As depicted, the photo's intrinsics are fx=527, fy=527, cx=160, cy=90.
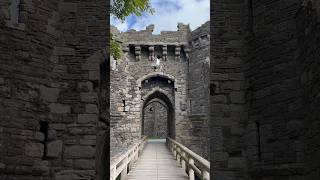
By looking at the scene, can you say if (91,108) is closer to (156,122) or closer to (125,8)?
(125,8)

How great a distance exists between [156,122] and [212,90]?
96.8 feet

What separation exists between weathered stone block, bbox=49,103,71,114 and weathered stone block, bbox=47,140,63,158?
1.38 feet

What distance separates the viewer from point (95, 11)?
7836 mm

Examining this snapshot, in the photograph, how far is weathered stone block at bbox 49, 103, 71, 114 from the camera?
7.33 meters

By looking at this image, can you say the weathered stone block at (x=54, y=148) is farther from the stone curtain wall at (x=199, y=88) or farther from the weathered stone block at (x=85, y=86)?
the stone curtain wall at (x=199, y=88)

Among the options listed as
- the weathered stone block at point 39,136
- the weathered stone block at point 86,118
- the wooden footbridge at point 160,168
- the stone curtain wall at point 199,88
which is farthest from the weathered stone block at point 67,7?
the stone curtain wall at point 199,88

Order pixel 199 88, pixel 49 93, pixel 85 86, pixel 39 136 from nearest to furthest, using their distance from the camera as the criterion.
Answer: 1. pixel 39 136
2. pixel 49 93
3. pixel 85 86
4. pixel 199 88

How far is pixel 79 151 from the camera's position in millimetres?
7398

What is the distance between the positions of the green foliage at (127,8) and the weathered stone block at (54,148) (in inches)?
159

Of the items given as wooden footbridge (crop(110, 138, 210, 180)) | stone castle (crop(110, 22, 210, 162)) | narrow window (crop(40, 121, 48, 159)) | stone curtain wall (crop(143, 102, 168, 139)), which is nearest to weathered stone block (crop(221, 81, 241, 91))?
wooden footbridge (crop(110, 138, 210, 180))

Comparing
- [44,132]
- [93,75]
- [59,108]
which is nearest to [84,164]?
[44,132]

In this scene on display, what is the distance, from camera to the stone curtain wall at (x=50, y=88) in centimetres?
677

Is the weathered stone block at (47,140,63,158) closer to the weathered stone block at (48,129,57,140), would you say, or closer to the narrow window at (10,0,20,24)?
the weathered stone block at (48,129,57,140)

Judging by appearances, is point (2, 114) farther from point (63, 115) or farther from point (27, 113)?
point (63, 115)
